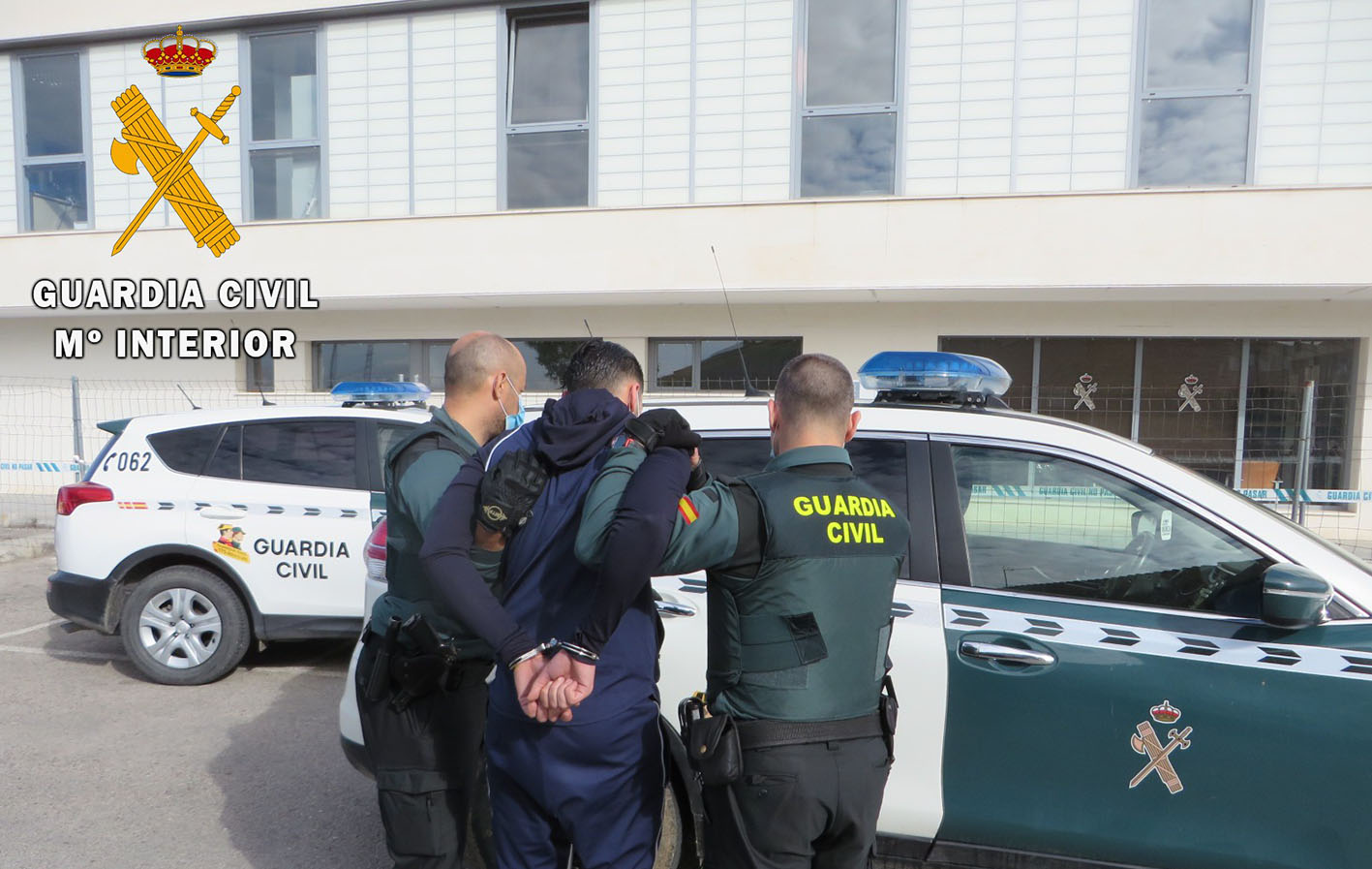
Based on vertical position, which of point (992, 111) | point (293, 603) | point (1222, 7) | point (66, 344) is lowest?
point (293, 603)

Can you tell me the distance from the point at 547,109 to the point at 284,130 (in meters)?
3.75

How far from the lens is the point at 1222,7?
8742 mm

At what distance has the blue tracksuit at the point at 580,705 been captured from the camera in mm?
1853

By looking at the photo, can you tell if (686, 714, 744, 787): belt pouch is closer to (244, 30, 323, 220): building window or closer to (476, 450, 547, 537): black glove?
(476, 450, 547, 537): black glove

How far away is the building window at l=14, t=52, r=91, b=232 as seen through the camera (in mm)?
11742

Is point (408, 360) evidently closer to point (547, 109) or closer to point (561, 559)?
point (547, 109)

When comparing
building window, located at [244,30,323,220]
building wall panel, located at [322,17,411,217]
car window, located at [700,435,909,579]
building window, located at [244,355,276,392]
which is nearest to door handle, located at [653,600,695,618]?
car window, located at [700,435,909,579]

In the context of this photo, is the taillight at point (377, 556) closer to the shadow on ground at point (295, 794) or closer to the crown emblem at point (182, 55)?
the shadow on ground at point (295, 794)

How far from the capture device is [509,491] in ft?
6.06

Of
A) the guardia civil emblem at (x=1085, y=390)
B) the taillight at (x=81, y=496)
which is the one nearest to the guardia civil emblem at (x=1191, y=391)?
the guardia civil emblem at (x=1085, y=390)

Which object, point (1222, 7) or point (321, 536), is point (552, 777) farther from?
point (1222, 7)

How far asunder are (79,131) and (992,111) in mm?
12271

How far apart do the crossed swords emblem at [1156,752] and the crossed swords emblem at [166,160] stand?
11983 mm

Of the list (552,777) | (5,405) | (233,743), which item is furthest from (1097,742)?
(5,405)
